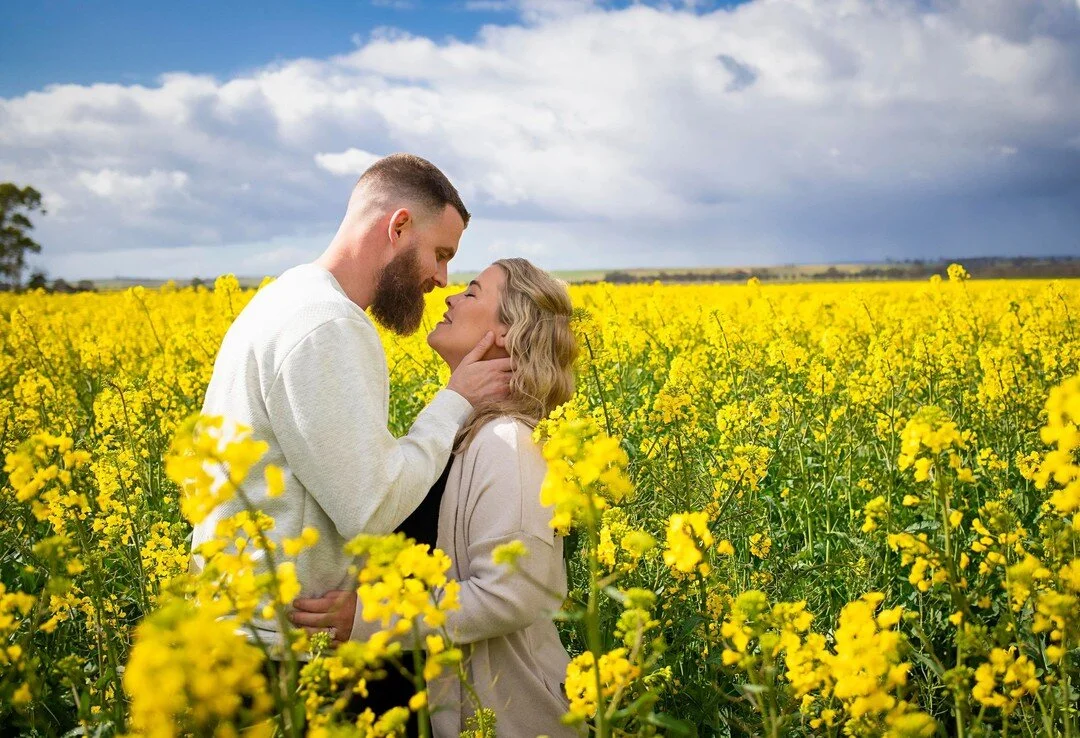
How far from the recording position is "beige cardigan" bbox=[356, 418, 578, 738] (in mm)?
2254

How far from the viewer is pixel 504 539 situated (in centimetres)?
234

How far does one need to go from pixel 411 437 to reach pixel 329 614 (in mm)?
509

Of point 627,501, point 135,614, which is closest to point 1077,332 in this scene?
point 627,501

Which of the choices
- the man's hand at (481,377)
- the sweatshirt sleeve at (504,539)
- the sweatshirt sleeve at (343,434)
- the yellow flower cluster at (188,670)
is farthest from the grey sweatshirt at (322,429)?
the yellow flower cluster at (188,670)

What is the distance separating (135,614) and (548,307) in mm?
2353

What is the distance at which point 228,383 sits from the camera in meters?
2.43

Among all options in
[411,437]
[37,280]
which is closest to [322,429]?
[411,437]

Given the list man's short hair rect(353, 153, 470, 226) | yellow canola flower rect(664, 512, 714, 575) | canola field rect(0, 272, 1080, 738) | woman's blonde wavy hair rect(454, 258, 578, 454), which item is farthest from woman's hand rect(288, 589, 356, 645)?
man's short hair rect(353, 153, 470, 226)

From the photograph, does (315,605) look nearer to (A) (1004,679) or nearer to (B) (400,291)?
(B) (400,291)

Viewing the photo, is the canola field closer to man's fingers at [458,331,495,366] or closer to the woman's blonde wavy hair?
the woman's blonde wavy hair

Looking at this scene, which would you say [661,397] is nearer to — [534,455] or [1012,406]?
[534,455]

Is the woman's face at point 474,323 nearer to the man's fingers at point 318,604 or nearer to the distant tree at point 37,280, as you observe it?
the man's fingers at point 318,604

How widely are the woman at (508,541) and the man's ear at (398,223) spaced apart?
397mm

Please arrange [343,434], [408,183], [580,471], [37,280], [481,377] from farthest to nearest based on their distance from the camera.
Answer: [37,280] → [408,183] → [481,377] → [343,434] → [580,471]
